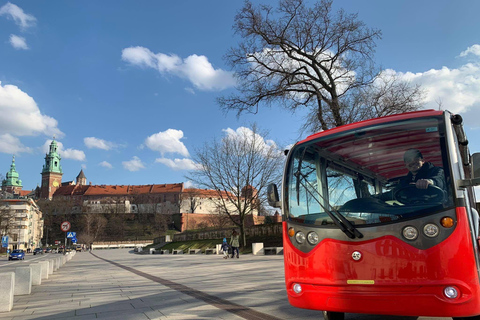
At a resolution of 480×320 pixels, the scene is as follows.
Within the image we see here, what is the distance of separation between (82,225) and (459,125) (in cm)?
12961

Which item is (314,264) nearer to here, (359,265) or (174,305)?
(359,265)

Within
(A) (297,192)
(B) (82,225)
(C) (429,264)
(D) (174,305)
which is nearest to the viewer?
(C) (429,264)

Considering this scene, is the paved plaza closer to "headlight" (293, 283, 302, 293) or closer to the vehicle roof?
"headlight" (293, 283, 302, 293)

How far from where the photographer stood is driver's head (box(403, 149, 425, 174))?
4.62 m

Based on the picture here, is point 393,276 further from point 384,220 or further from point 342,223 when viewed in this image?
point 342,223

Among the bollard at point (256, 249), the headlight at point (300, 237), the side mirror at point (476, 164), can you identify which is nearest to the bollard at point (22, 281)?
the headlight at point (300, 237)

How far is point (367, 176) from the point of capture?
5266mm

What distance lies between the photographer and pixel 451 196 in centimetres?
412

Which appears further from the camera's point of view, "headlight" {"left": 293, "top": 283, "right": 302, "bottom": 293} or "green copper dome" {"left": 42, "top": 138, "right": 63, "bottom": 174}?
"green copper dome" {"left": 42, "top": 138, "right": 63, "bottom": 174}

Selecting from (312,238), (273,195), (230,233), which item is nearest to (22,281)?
(273,195)

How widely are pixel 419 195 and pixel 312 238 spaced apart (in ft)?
4.30

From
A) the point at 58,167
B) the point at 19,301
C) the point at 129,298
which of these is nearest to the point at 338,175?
the point at 129,298

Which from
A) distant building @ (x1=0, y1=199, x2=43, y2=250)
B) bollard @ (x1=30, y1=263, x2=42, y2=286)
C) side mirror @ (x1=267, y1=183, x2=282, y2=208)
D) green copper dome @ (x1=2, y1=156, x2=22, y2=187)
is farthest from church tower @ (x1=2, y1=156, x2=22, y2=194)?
side mirror @ (x1=267, y1=183, x2=282, y2=208)

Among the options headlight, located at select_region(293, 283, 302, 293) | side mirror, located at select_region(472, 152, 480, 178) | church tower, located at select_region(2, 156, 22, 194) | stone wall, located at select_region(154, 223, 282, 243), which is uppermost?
church tower, located at select_region(2, 156, 22, 194)
